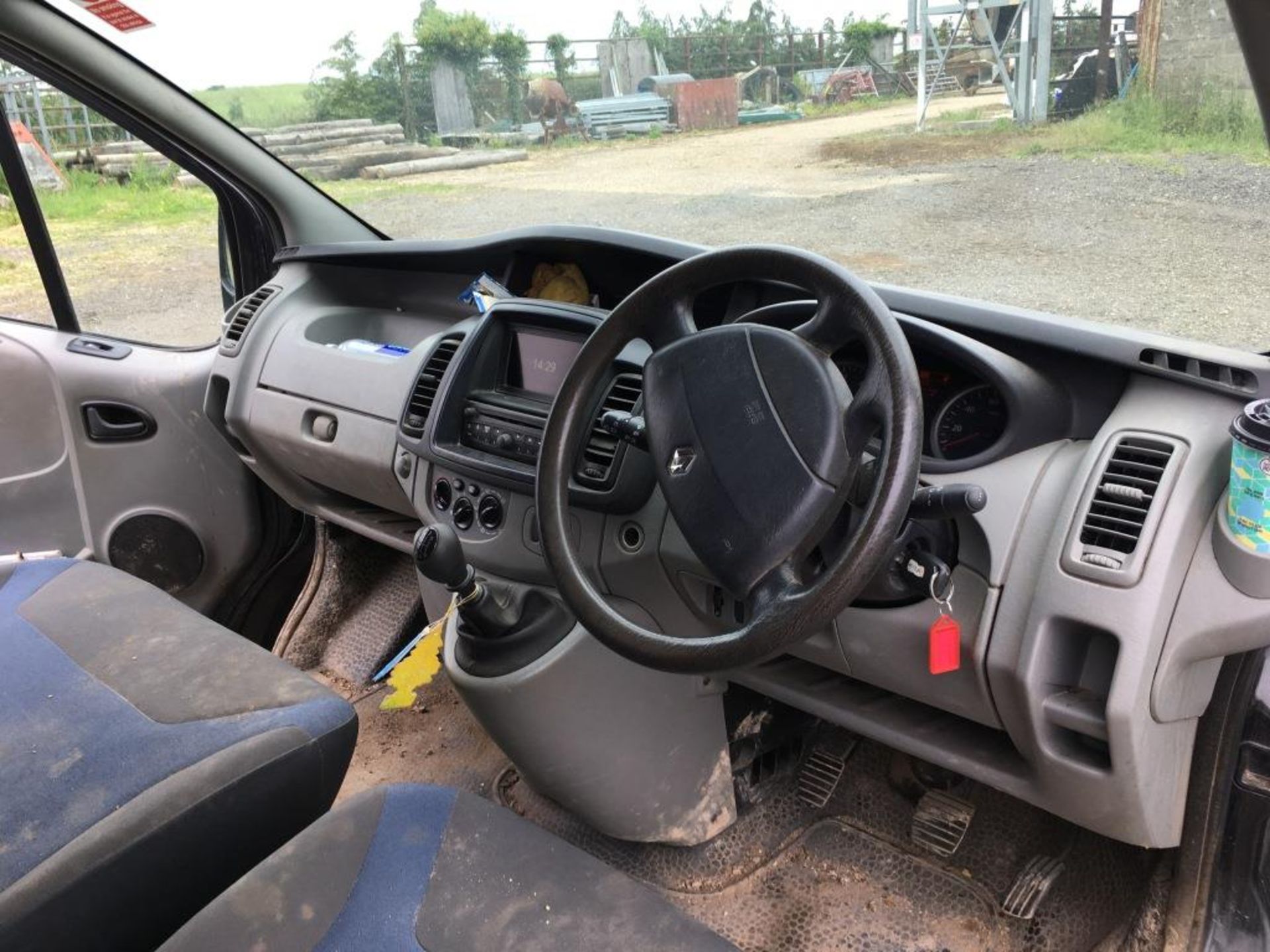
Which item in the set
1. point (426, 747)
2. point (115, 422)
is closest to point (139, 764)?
point (426, 747)

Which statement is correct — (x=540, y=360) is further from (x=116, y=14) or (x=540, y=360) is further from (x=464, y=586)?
(x=116, y=14)

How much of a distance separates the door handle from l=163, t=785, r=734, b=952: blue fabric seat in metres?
1.57

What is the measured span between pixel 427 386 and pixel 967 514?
116cm

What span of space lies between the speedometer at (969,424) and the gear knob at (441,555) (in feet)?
2.34

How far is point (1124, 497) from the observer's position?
50.1 inches

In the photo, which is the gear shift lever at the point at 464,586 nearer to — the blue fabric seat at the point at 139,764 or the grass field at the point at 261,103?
the blue fabric seat at the point at 139,764

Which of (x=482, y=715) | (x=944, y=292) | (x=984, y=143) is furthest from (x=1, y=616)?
(x=984, y=143)

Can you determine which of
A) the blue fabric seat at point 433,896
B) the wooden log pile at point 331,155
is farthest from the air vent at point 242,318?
the blue fabric seat at point 433,896

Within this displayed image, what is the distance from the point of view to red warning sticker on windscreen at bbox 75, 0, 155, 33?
2000 mm

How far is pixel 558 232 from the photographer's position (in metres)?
2.03

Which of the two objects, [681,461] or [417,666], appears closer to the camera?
[681,461]

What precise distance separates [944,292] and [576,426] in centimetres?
65

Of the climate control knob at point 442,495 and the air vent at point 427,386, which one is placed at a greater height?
the air vent at point 427,386

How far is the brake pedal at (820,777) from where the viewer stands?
80.4 inches
